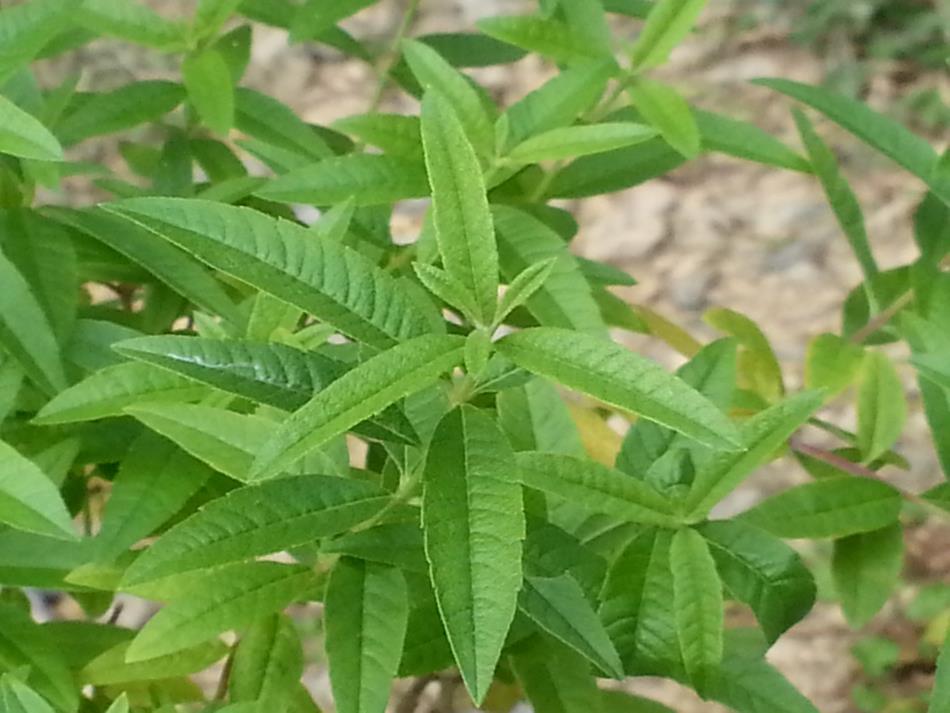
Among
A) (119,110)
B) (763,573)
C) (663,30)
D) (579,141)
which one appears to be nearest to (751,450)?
(763,573)

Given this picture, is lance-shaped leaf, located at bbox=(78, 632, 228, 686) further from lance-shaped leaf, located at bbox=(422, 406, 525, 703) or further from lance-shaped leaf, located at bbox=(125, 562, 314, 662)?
lance-shaped leaf, located at bbox=(422, 406, 525, 703)

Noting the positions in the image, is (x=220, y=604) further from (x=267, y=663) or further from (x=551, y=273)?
(x=551, y=273)

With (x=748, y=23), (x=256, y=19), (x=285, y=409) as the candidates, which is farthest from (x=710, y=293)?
(x=285, y=409)

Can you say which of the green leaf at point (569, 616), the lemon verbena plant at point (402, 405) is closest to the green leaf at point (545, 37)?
the lemon verbena plant at point (402, 405)

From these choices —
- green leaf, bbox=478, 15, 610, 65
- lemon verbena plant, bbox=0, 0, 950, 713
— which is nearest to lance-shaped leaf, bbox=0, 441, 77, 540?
lemon verbena plant, bbox=0, 0, 950, 713

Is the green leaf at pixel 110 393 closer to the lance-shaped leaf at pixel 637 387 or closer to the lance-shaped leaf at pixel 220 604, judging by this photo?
the lance-shaped leaf at pixel 220 604

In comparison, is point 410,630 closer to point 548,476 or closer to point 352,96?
point 548,476
